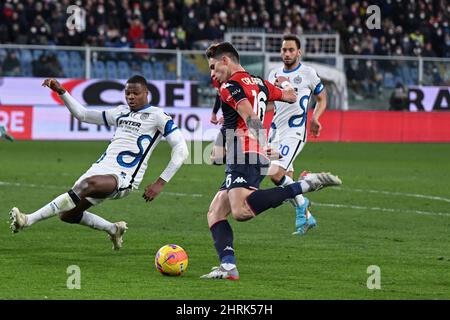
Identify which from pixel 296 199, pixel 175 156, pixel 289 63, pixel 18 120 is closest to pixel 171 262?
pixel 175 156

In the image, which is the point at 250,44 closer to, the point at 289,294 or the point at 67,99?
the point at 67,99

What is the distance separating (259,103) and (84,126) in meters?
20.3

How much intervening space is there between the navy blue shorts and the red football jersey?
14 centimetres

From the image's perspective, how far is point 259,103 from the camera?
30.8 feet

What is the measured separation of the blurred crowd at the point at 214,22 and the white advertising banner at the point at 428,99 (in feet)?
14.3

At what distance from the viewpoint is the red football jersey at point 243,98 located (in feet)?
30.0

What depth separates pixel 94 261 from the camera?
10.2m

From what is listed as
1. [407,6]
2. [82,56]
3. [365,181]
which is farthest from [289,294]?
[407,6]

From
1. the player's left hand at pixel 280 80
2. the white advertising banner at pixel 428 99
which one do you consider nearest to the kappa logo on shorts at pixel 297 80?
the player's left hand at pixel 280 80

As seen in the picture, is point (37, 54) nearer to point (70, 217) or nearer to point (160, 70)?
point (160, 70)

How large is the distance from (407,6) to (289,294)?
31652mm

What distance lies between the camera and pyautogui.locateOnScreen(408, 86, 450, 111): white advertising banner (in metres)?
32.2

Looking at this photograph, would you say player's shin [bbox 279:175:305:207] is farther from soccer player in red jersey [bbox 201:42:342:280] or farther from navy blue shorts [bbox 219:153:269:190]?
navy blue shorts [bbox 219:153:269:190]

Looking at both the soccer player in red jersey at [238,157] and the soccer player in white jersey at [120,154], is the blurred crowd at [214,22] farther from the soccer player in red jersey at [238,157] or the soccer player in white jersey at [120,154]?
the soccer player in red jersey at [238,157]
